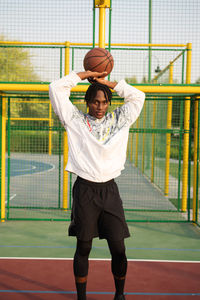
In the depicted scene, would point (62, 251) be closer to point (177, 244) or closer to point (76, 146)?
point (177, 244)

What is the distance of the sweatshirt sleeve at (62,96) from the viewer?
2895 mm

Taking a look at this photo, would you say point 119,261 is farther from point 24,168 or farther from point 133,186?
point 24,168

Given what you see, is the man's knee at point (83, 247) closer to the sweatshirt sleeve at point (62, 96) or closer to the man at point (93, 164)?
the man at point (93, 164)

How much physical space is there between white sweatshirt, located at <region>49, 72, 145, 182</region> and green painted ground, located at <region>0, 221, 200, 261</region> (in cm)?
214

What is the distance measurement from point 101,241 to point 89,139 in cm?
288

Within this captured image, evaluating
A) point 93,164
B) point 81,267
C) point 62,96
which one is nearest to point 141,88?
point 62,96

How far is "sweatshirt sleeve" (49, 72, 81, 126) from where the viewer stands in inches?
114

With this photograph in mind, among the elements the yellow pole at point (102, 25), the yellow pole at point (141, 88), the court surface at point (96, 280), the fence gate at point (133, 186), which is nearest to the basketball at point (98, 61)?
the yellow pole at point (102, 25)

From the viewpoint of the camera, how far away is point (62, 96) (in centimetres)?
291

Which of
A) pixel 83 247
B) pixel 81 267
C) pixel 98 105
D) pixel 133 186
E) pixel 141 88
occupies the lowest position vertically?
pixel 133 186

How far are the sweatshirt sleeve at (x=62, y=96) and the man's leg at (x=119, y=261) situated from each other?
3.41 feet

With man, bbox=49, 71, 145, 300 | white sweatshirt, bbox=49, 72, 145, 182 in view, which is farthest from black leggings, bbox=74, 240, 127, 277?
white sweatshirt, bbox=49, 72, 145, 182

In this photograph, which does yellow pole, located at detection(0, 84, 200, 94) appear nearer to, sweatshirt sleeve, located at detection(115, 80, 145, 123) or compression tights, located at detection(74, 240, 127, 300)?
sweatshirt sleeve, located at detection(115, 80, 145, 123)

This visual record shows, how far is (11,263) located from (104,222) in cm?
192
